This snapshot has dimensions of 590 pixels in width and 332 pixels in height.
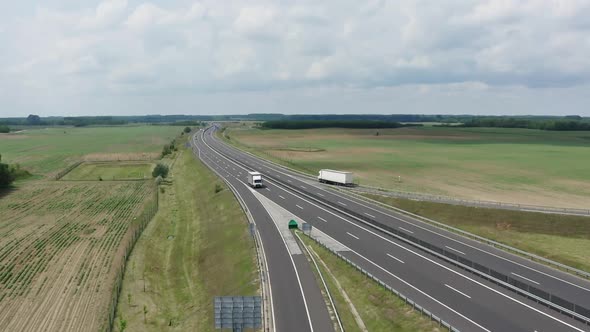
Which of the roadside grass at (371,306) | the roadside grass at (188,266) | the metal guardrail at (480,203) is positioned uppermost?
the metal guardrail at (480,203)

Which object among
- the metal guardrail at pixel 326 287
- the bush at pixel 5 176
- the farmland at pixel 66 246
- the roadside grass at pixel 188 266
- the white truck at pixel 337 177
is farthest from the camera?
the bush at pixel 5 176

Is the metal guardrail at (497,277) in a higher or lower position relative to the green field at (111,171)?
higher

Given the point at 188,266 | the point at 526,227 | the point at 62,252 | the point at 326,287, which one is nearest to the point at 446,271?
the point at 326,287

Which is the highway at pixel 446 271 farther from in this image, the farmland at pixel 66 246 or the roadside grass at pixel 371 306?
the farmland at pixel 66 246

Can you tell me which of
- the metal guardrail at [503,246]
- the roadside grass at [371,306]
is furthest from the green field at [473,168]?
the roadside grass at [371,306]

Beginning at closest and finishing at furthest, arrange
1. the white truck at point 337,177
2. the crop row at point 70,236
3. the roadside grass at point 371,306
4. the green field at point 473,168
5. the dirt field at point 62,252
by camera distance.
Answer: the roadside grass at point 371,306 < the dirt field at point 62,252 < the crop row at point 70,236 < the green field at point 473,168 < the white truck at point 337,177

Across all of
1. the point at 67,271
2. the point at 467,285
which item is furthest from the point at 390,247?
the point at 67,271

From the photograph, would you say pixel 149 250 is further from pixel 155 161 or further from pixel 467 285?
pixel 155 161
